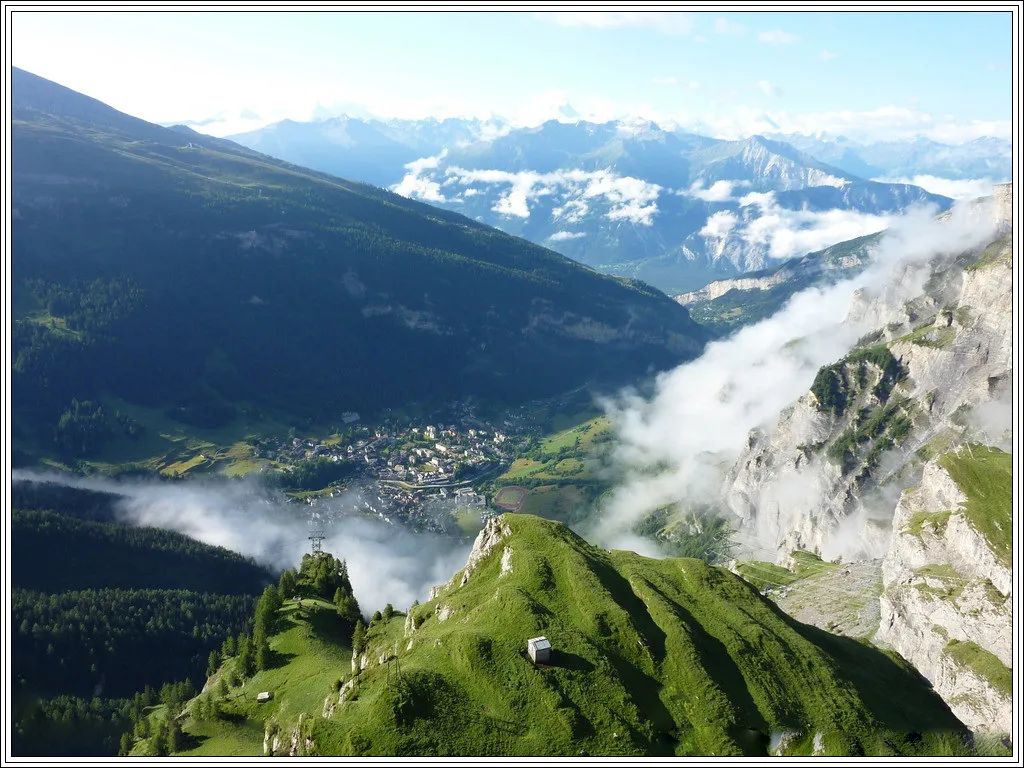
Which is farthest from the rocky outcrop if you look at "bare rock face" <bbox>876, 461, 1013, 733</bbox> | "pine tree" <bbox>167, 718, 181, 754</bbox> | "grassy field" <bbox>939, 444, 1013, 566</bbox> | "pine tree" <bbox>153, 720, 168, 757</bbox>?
"grassy field" <bbox>939, 444, 1013, 566</bbox>

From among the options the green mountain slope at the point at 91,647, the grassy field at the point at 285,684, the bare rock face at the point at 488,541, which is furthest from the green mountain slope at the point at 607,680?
the green mountain slope at the point at 91,647

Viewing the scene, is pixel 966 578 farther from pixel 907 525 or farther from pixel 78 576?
pixel 78 576

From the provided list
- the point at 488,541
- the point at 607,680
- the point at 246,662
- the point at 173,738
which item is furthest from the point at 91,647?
the point at 607,680

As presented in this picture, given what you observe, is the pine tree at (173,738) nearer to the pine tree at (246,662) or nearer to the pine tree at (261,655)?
the pine tree at (246,662)

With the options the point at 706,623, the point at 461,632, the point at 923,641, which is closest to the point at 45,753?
the point at 461,632

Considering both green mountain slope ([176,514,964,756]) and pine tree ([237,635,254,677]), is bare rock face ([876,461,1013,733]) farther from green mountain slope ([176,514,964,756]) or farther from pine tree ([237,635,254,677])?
pine tree ([237,635,254,677])

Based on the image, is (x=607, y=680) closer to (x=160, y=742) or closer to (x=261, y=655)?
(x=160, y=742)
